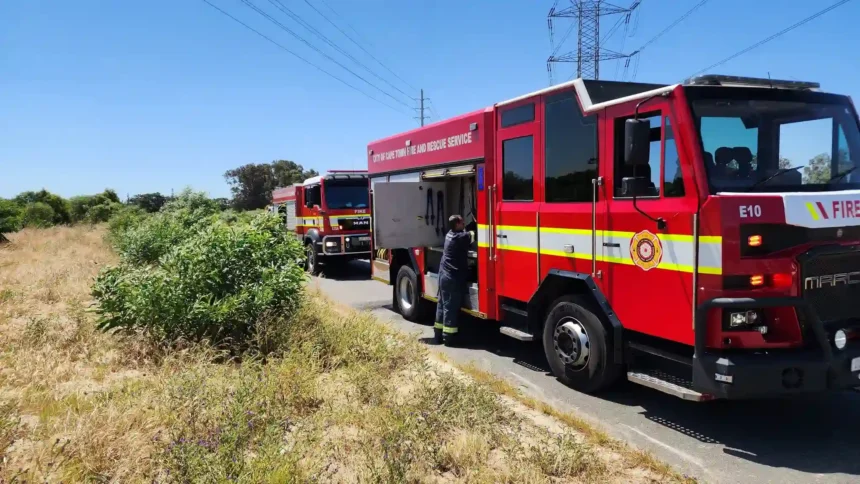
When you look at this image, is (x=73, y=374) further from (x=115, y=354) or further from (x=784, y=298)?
(x=784, y=298)

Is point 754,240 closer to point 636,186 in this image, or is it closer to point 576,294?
point 636,186

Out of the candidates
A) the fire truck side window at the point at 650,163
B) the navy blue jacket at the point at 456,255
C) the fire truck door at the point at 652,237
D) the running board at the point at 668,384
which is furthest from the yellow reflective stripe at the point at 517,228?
the running board at the point at 668,384

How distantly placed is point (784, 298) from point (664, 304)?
82cm

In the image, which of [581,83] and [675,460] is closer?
[675,460]

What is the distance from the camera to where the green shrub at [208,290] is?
589cm

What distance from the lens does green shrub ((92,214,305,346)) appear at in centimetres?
589

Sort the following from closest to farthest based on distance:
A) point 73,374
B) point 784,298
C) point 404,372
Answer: point 784,298
point 73,374
point 404,372

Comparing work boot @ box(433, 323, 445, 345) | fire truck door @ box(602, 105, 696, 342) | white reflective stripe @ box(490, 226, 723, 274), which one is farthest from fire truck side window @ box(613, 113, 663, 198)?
work boot @ box(433, 323, 445, 345)

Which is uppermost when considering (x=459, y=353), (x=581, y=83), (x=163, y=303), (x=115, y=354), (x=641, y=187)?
(x=581, y=83)

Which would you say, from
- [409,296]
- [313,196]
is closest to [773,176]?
[409,296]

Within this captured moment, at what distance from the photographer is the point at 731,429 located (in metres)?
4.53

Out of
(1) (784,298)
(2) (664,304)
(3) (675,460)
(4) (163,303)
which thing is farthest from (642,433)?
(4) (163,303)

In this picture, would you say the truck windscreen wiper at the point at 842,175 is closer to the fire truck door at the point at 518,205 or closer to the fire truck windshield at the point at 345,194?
the fire truck door at the point at 518,205

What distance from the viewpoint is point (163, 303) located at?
587 cm
